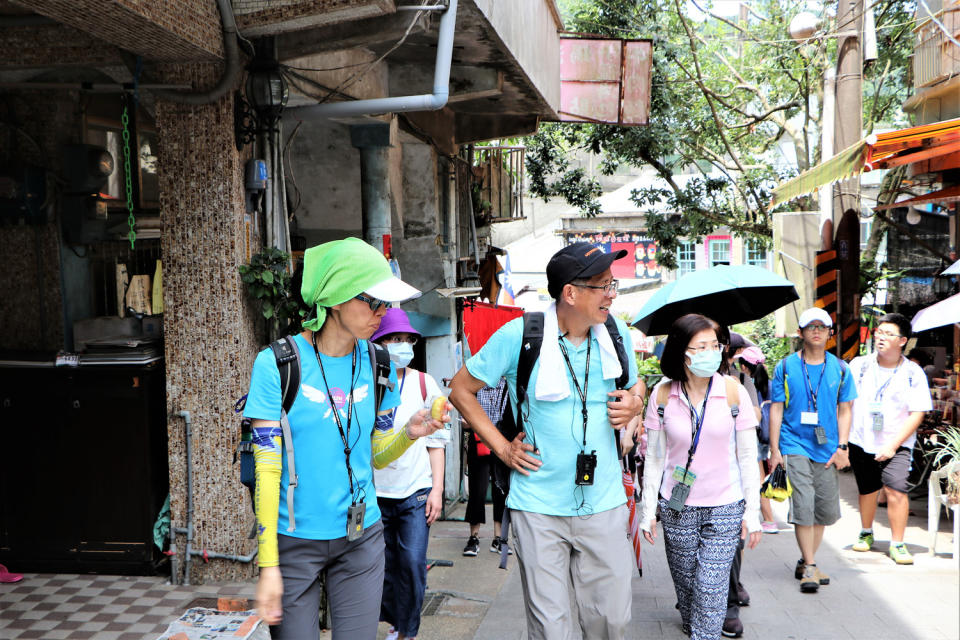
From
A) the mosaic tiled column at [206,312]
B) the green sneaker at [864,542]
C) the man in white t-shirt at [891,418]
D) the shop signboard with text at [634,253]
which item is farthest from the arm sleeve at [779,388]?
the shop signboard with text at [634,253]

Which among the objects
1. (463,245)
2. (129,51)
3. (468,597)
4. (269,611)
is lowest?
(468,597)

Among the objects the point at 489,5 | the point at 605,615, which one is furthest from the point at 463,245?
the point at 605,615

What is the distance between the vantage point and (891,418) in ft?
22.8

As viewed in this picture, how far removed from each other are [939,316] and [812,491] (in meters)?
2.05

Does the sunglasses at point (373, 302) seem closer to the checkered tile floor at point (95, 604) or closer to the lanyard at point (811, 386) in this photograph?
the checkered tile floor at point (95, 604)

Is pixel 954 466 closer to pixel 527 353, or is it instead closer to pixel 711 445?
pixel 711 445

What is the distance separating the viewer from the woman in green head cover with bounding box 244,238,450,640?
2986 millimetres

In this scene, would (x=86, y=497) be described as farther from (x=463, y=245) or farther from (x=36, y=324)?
(x=463, y=245)

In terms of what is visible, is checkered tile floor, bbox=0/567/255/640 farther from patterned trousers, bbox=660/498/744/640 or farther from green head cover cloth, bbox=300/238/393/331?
green head cover cloth, bbox=300/238/393/331

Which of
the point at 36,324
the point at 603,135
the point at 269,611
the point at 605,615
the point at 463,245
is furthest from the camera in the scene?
the point at 603,135

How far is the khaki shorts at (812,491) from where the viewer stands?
20.1 ft

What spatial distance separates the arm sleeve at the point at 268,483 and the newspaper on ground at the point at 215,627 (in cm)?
150

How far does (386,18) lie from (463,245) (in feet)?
20.9

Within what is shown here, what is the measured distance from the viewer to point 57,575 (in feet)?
20.7
